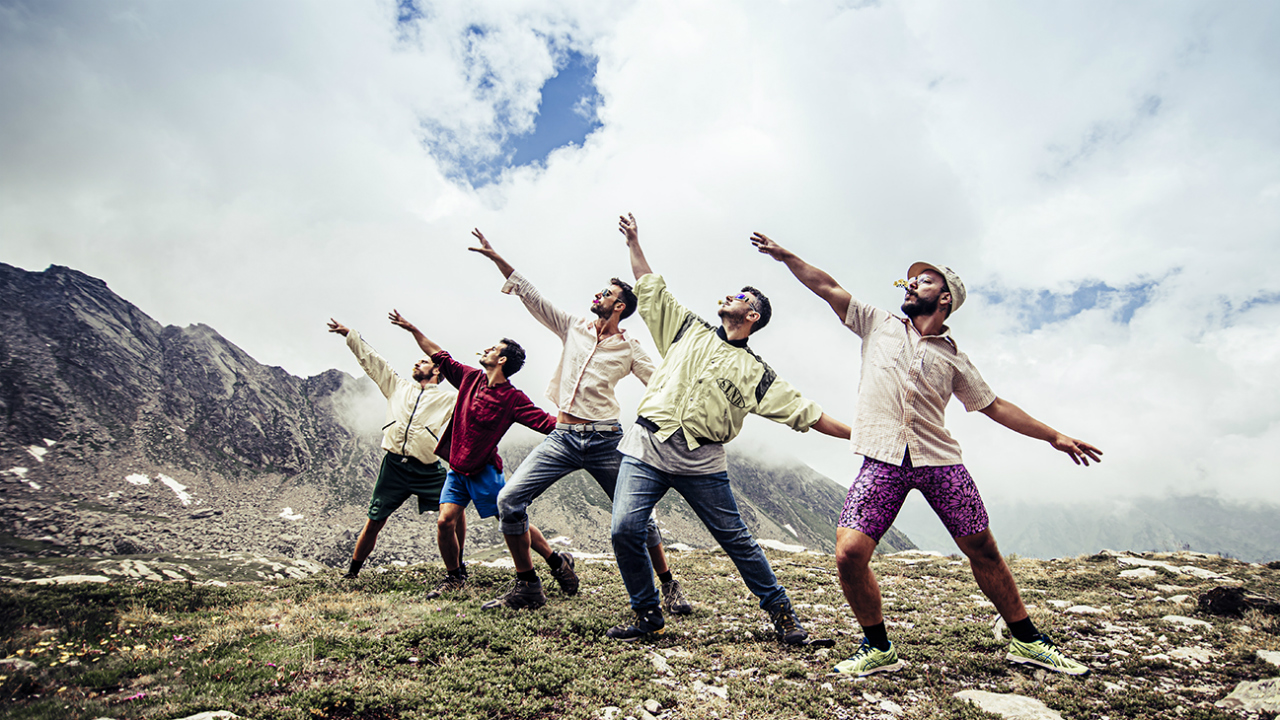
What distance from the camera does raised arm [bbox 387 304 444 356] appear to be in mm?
7969

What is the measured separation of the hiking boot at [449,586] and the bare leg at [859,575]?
17.3 ft

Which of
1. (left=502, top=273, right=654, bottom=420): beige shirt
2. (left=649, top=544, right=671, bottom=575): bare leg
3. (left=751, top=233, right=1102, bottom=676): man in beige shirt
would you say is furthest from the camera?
(left=649, top=544, right=671, bottom=575): bare leg

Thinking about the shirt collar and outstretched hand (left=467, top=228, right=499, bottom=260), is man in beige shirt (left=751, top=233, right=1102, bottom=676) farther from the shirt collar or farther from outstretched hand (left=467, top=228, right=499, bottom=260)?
outstretched hand (left=467, top=228, right=499, bottom=260)

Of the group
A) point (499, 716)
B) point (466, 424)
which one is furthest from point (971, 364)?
point (466, 424)

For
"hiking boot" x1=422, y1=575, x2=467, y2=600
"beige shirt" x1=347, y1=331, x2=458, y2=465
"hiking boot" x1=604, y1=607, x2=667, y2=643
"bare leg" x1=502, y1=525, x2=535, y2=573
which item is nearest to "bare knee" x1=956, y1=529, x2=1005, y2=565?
"hiking boot" x1=604, y1=607, x2=667, y2=643

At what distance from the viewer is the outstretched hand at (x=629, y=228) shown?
5.74 metres

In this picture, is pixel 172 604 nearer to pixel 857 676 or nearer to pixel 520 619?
pixel 520 619

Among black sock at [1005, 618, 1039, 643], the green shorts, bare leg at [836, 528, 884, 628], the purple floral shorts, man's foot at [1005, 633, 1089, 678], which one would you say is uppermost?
the green shorts

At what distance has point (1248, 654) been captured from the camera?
187 inches

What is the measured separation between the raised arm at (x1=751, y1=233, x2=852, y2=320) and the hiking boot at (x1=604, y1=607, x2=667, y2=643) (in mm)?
3266

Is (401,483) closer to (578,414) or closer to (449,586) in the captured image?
(449,586)

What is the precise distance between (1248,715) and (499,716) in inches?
Answer: 189

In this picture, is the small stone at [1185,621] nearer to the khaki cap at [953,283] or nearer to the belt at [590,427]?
the khaki cap at [953,283]

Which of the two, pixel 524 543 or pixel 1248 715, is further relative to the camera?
pixel 524 543
